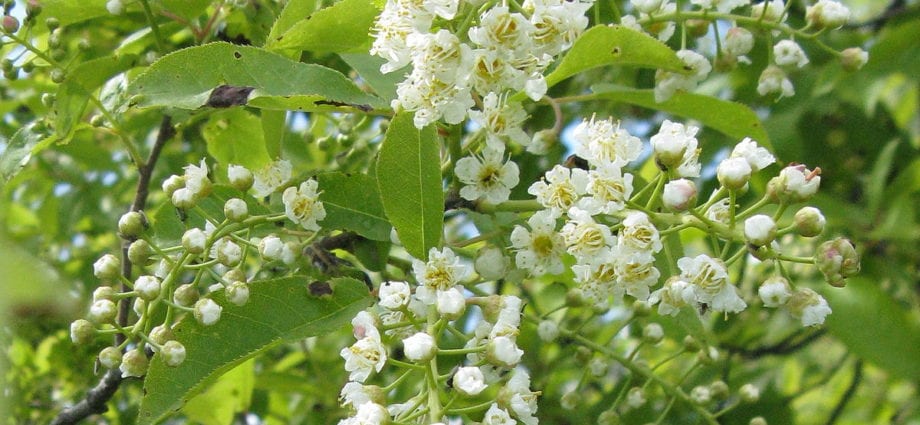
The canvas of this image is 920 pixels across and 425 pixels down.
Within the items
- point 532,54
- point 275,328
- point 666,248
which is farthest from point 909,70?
point 275,328

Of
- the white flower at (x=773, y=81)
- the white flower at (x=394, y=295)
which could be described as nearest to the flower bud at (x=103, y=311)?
the white flower at (x=394, y=295)

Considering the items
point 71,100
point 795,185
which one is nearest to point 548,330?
point 795,185

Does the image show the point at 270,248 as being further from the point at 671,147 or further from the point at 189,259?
the point at 671,147

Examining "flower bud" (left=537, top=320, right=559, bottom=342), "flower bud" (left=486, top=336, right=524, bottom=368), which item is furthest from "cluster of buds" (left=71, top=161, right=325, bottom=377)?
"flower bud" (left=537, top=320, right=559, bottom=342)

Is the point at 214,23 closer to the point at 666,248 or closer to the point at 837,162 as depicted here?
the point at 666,248

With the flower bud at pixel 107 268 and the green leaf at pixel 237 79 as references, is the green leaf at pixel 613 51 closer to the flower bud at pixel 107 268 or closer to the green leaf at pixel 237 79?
the green leaf at pixel 237 79
